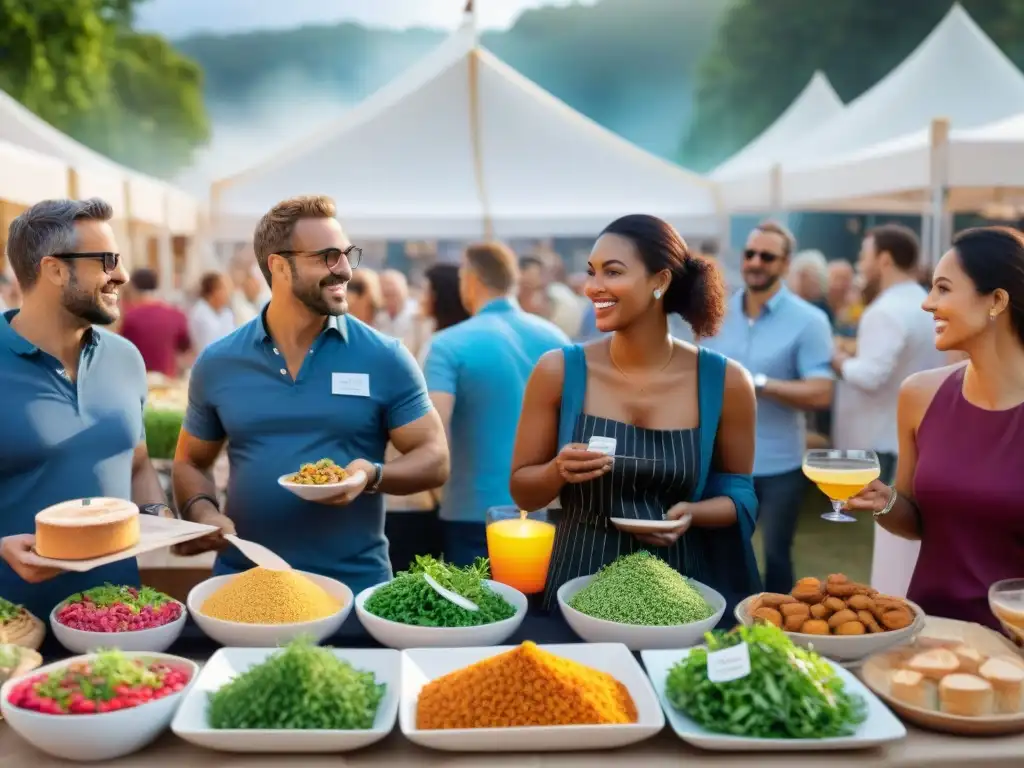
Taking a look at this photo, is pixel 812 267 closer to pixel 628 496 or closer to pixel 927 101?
pixel 927 101

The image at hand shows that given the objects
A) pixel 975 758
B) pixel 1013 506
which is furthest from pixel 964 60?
pixel 975 758

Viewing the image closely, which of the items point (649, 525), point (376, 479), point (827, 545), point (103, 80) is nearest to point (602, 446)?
point (649, 525)

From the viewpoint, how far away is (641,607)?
1.90 meters

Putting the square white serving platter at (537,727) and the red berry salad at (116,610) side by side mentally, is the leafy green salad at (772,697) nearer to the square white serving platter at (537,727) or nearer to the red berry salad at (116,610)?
the square white serving platter at (537,727)

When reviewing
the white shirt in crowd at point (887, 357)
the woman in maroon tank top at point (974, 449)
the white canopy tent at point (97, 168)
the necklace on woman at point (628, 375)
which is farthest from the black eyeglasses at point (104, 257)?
the white canopy tent at point (97, 168)

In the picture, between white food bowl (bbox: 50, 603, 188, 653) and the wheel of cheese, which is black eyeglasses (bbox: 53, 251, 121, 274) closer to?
the wheel of cheese

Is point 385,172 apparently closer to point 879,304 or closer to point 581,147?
point 581,147

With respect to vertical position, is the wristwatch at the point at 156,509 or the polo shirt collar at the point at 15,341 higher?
the polo shirt collar at the point at 15,341

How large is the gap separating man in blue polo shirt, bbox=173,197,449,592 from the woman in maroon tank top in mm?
1168

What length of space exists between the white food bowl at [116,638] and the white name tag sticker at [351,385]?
2.46 feet

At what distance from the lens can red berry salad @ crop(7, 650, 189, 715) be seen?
1.45 metres

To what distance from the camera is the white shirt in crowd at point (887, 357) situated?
4.49 m

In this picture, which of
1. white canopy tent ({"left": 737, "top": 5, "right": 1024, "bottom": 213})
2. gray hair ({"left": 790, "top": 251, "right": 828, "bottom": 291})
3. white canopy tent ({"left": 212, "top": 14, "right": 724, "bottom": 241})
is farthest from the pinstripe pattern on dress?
white canopy tent ({"left": 737, "top": 5, "right": 1024, "bottom": 213})

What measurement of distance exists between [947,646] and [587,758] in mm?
700
